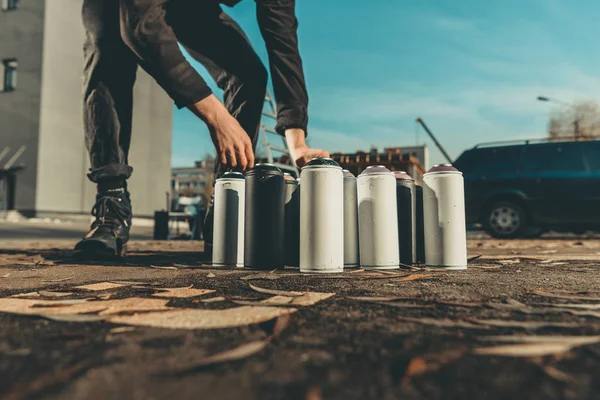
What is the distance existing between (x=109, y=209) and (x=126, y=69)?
0.71m

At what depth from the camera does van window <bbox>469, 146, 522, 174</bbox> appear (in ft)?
23.0

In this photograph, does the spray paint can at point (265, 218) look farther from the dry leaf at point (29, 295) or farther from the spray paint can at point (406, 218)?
the dry leaf at point (29, 295)

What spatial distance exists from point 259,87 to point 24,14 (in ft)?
52.1

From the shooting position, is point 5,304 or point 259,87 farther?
point 259,87

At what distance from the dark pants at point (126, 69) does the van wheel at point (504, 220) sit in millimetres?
5239

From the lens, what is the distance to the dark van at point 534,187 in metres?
6.61

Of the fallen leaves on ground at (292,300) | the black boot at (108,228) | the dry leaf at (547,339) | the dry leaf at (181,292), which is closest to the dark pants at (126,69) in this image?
the black boot at (108,228)

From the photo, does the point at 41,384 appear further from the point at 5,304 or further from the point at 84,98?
the point at 84,98

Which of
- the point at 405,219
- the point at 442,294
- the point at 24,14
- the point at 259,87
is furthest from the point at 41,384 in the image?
the point at 24,14

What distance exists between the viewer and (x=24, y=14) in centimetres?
1489

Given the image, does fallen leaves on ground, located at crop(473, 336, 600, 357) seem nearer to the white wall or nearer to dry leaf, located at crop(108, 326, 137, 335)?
dry leaf, located at crop(108, 326, 137, 335)

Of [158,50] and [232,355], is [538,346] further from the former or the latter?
[158,50]

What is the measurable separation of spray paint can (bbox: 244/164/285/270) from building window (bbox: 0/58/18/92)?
16293 millimetres

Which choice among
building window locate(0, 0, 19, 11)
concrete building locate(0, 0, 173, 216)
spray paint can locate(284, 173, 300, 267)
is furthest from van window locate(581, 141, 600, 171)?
building window locate(0, 0, 19, 11)
